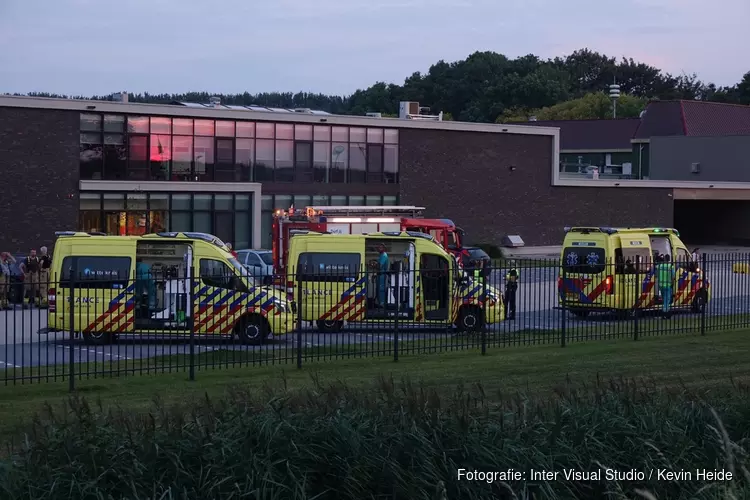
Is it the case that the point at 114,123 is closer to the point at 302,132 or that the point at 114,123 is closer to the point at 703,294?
the point at 302,132

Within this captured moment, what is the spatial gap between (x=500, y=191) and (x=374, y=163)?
7717 mm

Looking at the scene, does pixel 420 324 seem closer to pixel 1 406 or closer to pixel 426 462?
pixel 1 406

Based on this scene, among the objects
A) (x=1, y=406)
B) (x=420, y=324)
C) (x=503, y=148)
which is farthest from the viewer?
(x=503, y=148)

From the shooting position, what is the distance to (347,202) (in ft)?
166

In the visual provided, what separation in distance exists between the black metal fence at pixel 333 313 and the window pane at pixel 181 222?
22.7 meters

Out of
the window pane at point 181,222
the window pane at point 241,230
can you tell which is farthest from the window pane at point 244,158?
the window pane at point 181,222

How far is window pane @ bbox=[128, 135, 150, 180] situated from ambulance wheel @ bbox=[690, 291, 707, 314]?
27832 millimetres

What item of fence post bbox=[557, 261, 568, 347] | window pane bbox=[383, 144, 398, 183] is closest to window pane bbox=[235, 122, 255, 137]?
window pane bbox=[383, 144, 398, 183]

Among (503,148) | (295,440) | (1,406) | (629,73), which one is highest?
(629,73)

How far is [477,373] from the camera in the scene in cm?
1578

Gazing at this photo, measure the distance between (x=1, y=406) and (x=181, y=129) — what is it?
33.3 m

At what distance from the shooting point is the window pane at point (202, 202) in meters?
45.7

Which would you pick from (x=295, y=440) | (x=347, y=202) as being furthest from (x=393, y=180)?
(x=295, y=440)

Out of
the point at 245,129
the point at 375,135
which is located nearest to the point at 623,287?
the point at 245,129
